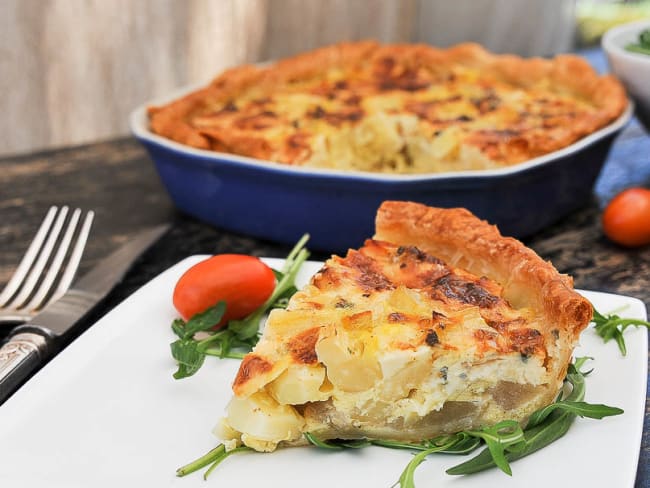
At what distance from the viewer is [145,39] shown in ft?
17.4

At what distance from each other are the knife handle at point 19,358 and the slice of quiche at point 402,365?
1.92 feet

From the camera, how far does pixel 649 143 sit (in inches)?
169

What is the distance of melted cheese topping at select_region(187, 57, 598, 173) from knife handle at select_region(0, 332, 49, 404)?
4.22 ft

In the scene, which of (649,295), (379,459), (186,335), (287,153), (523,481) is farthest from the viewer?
(287,153)

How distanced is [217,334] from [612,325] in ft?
3.18

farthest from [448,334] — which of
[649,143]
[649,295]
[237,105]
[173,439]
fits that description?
[649,143]

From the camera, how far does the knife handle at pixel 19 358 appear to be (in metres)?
2.06

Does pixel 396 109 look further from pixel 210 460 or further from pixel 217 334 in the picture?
pixel 210 460

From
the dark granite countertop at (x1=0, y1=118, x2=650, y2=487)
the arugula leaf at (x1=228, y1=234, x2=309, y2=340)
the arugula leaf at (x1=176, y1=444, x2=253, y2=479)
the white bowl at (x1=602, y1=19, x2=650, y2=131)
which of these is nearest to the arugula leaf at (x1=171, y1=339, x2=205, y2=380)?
the arugula leaf at (x1=228, y1=234, x2=309, y2=340)

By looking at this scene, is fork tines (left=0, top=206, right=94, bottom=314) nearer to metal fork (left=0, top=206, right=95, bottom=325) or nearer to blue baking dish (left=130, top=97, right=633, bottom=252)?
metal fork (left=0, top=206, right=95, bottom=325)

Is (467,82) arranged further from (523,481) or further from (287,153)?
(523,481)

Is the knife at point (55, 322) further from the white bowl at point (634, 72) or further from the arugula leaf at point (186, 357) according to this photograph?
Result: the white bowl at point (634, 72)

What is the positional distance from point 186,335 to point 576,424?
96 centimetres

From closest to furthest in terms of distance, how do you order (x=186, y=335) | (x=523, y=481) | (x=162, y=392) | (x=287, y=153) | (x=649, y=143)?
(x=523, y=481) → (x=162, y=392) → (x=186, y=335) → (x=287, y=153) → (x=649, y=143)
